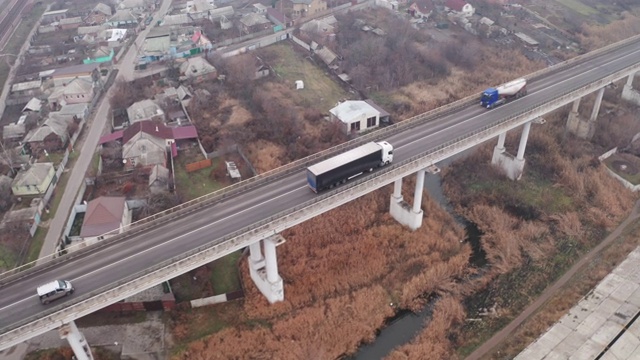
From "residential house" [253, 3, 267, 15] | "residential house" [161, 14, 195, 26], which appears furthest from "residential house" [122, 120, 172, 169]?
"residential house" [253, 3, 267, 15]

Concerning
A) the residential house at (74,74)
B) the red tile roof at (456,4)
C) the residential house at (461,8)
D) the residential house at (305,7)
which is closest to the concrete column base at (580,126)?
the residential house at (461,8)

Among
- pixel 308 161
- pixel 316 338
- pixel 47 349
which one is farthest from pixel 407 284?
pixel 47 349

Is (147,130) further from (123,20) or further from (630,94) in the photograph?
(630,94)

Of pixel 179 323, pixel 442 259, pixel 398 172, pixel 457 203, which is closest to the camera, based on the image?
pixel 179 323

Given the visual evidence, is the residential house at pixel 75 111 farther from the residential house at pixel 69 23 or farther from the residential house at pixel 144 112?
the residential house at pixel 69 23

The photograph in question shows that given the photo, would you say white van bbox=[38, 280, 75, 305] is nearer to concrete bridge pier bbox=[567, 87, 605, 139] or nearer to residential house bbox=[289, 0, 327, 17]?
concrete bridge pier bbox=[567, 87, 605, 139]

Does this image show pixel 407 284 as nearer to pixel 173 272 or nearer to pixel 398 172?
pixel 398 172
